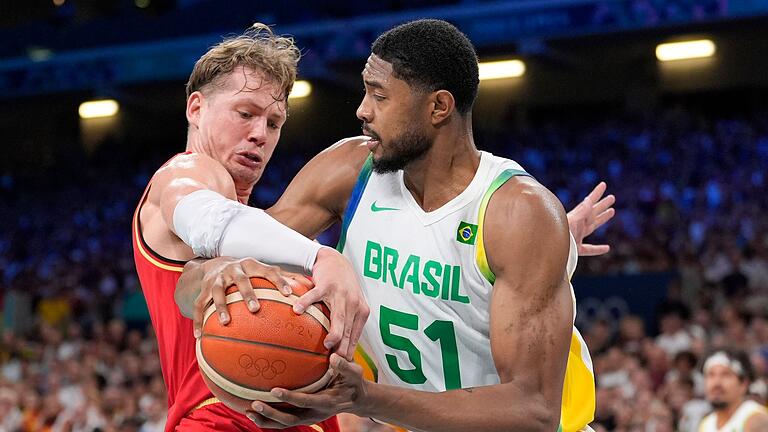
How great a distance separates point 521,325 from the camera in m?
2.76

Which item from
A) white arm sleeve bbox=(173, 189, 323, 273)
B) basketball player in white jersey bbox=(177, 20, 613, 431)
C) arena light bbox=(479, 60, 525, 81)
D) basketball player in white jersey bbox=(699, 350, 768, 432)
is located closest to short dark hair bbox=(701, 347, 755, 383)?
basketball player in white jersey bbox=(699, 350, 768, 432)

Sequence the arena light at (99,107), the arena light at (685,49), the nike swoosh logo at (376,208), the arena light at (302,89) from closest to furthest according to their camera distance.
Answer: the nike swoosh logo at (376,208)
the arena light at (685,49)
the arena light at (302,89)
the arena light at (99,107)

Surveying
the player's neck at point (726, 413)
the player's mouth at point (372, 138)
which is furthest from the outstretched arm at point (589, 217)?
the player's neck at point (726, 413)

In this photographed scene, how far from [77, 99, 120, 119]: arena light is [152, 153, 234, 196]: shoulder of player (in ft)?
56.6

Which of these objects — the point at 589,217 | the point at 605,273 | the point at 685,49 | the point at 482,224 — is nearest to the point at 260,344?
the point at 482,224

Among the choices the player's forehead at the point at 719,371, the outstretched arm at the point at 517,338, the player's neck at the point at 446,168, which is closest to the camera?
the outstretched arm at the point at 517,338

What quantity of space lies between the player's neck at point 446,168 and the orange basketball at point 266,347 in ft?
2.79

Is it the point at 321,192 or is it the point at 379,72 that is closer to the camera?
the point at 379,72

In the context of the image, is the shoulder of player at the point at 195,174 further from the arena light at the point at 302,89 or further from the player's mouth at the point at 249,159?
the arena light at the point at 302,89

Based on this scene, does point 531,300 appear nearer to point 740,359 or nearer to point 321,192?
point 321,192

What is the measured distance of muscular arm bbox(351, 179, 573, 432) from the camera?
2584mm

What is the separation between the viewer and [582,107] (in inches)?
671

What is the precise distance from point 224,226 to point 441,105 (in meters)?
0.87

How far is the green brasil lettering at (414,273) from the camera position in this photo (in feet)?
9.85
